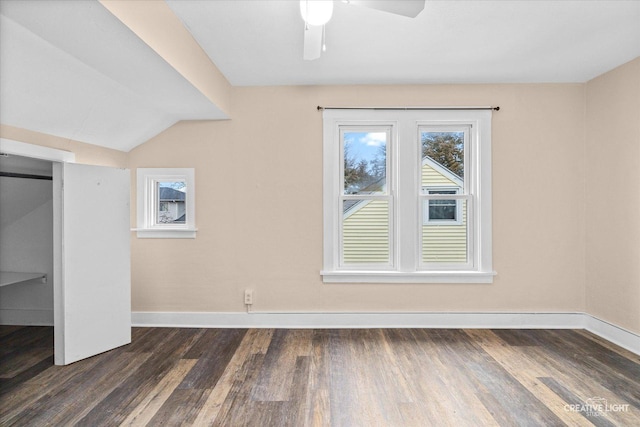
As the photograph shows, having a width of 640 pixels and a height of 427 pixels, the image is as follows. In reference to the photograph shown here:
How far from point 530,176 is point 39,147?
440 cm

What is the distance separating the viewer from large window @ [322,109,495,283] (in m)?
3.70

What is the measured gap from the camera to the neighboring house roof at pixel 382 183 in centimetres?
380

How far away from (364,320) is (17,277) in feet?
11.5

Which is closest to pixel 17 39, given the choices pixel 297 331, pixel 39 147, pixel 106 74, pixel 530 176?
pixel 106 74

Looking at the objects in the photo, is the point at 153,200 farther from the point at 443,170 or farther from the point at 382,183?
the point at 443,170

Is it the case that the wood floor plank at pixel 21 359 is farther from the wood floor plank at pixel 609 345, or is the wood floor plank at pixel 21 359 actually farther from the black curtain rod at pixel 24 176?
the wood floor plank at pixel 609 345

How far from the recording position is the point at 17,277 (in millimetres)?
3527

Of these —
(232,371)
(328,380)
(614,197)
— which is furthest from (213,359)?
(614,197)

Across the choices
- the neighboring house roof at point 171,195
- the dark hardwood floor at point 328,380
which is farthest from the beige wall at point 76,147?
the dark hardwood floor at point 328,380

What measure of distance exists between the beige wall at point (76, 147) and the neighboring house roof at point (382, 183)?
2.39 metres

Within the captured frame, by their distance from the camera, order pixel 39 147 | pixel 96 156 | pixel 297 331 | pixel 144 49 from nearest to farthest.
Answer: pixel 144 49 → pixel 39 147 → pixel 96 156 → pixel 297 331

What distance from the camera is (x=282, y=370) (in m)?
2.75

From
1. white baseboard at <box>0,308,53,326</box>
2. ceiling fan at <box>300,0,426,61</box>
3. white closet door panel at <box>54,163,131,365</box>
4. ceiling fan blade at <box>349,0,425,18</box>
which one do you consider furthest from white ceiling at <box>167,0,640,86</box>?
white baseboard at <box>0,308,53,326</box>

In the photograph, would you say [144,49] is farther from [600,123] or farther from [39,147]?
[600,123]
